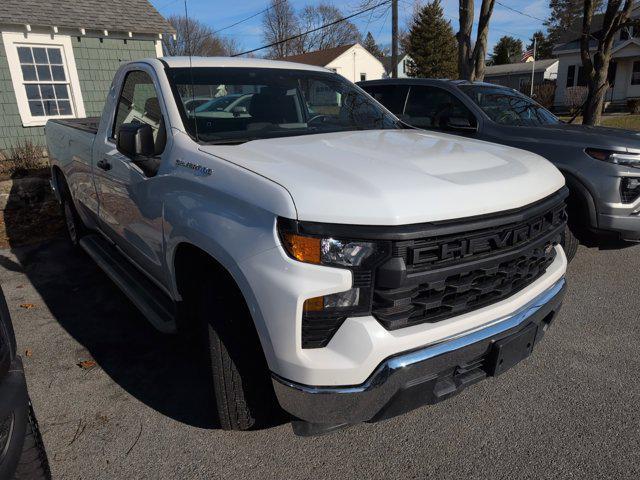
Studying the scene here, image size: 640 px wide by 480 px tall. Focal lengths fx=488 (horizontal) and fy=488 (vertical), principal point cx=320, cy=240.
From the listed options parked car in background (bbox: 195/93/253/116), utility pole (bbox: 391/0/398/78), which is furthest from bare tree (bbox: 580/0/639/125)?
parked car in background (bbox: 195/93/253/116)

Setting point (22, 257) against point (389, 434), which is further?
point (22, 257)

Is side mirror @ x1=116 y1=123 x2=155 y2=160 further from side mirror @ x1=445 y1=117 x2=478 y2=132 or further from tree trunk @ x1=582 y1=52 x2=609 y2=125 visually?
tree trunk @ x1=582 y1=52 x2=609 y2=125

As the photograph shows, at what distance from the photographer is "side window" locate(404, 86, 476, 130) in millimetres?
5848

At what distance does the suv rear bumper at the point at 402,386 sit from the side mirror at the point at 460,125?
12.1ft

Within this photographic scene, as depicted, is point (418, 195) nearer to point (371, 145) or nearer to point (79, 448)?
point (371, 145)

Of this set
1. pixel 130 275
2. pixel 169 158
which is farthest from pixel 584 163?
pixel 130 275

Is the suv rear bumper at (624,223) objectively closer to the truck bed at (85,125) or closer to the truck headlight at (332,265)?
the truck headlight at (332,265)

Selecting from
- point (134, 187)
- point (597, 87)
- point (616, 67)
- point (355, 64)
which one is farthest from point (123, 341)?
point (355, 64)

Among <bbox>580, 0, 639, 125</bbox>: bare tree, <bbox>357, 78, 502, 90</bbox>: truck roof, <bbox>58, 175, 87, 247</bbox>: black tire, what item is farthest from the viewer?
<bbox>580, 0, 639, 125</bbox>: bare tree

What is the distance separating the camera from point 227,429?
7.89 ft

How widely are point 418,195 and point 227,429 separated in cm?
147

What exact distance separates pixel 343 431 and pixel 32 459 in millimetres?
1449

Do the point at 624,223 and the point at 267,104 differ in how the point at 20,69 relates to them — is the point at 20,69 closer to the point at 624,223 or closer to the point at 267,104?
the point at 267,104

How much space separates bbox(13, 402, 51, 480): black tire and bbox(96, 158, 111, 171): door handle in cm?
205
